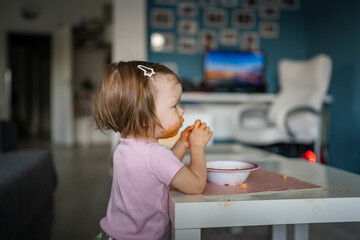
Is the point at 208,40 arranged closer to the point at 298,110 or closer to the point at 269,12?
the point at 269,12

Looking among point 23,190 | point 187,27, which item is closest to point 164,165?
point 23,190

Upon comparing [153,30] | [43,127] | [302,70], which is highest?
[153,30]

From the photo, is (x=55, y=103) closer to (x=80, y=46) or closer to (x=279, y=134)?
(x=80, y=46)

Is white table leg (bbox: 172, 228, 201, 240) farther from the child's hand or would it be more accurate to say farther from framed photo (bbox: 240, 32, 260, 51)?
framed photo (bbox: 240, 32, 260, 51)

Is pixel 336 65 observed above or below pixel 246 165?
above

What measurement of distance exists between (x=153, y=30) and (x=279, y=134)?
2.13 metres

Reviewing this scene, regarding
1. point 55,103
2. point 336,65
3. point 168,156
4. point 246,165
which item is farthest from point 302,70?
point 55,103

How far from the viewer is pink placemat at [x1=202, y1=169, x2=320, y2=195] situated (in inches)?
29.5

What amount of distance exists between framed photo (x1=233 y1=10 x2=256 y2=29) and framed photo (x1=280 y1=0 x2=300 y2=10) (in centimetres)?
40

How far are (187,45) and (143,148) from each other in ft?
11.6

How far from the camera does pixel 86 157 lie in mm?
4172

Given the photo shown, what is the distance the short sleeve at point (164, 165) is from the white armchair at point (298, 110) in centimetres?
208

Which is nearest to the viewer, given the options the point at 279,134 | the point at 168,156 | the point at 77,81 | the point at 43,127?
the point at 168,156

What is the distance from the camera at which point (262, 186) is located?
79 centimetres
